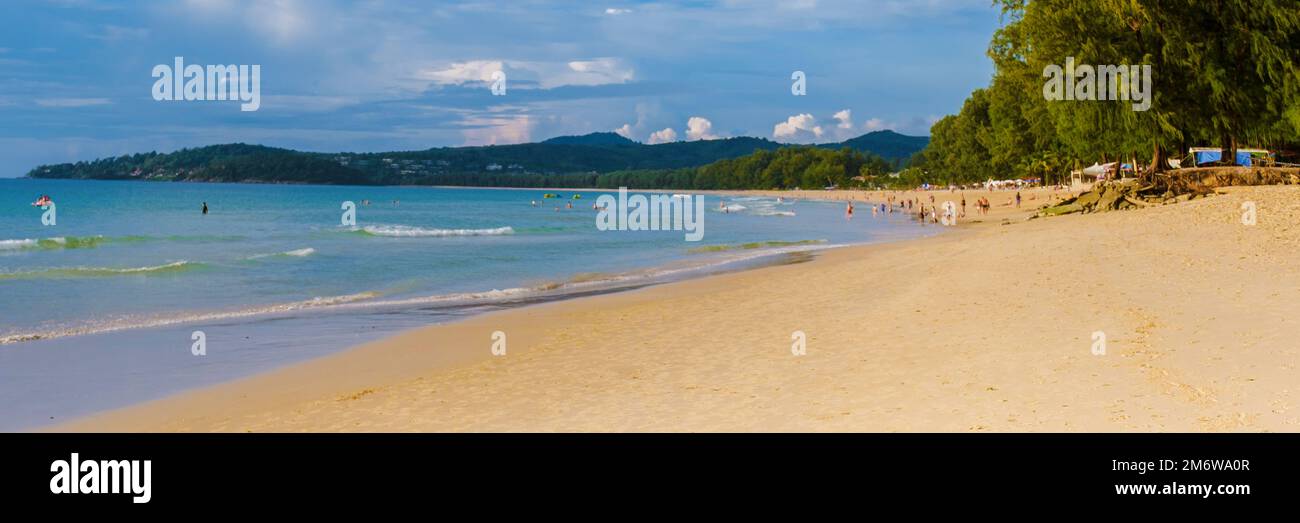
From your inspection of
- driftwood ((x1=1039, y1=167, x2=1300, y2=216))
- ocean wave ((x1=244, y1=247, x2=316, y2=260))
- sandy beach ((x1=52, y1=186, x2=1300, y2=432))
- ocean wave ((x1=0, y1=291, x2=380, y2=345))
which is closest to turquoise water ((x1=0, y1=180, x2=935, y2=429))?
ocean wave ((x1=0, y1=291, x2=380, y2=345))

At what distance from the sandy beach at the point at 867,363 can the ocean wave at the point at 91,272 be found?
685 inches

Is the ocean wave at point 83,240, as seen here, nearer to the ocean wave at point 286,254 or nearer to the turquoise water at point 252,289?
the turquoise water at point 252,289

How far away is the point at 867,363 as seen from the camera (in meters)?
11.5

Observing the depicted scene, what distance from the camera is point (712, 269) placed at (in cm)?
3017

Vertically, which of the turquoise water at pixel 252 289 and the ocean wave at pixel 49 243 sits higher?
the ocean wave at pixel 49 243

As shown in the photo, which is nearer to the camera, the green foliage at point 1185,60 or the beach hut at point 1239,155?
the green foliage at point 1185,60

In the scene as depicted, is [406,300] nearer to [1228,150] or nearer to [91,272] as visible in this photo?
[91,272]

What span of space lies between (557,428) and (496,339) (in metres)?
6.98

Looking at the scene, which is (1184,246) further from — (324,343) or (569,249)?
(569,249)

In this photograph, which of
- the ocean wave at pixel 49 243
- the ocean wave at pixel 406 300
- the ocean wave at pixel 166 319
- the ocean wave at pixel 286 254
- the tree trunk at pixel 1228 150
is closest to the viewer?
the ocean wave at pixel 166 319

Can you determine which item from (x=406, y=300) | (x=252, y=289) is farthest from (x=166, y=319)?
(x=252, y=289)

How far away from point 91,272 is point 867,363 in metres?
28.2

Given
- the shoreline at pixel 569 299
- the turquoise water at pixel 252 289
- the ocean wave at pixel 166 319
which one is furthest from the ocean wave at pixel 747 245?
the ocean wave at pixel 166 319

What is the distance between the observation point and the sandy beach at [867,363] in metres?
8.80
